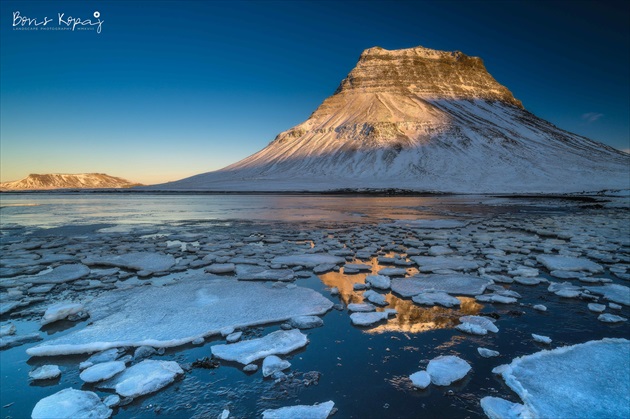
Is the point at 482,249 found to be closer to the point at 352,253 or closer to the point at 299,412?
the point at 352,253

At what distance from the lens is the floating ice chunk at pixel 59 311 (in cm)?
388

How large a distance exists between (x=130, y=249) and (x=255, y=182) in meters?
54.0

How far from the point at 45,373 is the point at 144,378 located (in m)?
0.88

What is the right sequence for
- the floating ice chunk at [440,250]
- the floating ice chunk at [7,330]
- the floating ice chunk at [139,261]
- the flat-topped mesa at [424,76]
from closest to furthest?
the floating ice chunk at [7,330], the floating ice chunk at [139,261], the floating ice chunk at [440,250], the flat-topped mesa at [424,76]

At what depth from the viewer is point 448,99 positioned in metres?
84.7

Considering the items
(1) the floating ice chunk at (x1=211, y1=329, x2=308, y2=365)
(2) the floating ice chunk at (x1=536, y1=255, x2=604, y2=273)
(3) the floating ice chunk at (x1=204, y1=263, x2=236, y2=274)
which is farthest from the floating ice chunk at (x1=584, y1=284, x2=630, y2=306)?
(3) the floating ice chunk at (x1=204, y1=263, x2=236, y2=274)

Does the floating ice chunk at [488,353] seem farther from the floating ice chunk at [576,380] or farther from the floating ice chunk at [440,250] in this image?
the floating ice chunk at [440,250]

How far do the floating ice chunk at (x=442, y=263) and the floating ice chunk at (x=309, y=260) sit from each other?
152cm

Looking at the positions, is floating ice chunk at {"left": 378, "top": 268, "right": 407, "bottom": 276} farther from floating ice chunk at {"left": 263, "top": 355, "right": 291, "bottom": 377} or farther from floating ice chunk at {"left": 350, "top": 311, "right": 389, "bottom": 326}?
floating ice chunk at {"left": 263, "top": 355, "right": 291, "bottom": 377}

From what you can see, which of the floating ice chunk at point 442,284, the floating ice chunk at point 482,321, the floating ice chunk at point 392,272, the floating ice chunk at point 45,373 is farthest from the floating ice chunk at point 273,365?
the floating ice chunk at point 392,272

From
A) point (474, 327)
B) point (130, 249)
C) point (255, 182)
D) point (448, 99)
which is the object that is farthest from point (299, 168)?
point (474, 327)


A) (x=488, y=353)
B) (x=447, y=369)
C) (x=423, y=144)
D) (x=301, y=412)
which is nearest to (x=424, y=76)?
(x=423, y=144)

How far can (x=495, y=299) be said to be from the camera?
4.58 m

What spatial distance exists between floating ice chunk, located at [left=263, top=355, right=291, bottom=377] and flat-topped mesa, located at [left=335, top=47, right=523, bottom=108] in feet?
299
